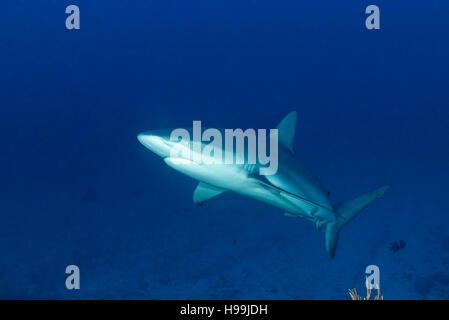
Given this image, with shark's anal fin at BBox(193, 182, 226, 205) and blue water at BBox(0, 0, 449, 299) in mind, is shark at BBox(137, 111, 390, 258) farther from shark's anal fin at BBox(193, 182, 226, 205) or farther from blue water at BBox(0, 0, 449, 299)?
blue water at BBox(0, 0, 449, 299)

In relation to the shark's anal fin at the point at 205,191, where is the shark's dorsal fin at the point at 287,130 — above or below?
above

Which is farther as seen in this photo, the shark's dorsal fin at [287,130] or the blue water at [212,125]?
the blue water at [212,125]

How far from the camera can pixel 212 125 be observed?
72.2ft

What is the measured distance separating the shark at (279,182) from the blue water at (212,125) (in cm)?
553

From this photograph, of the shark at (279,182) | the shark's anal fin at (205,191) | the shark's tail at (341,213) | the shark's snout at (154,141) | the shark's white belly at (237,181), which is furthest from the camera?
the shark's tail at (341,213)

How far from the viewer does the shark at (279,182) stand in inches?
134

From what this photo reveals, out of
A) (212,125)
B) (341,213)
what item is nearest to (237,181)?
(341,213)

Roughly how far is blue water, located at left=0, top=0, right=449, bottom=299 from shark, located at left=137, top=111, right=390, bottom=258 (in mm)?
5532

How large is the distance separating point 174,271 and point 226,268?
178 cm

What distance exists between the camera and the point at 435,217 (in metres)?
15.1

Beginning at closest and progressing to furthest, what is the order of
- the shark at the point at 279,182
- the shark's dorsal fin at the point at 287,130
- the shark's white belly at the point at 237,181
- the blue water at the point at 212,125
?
the shark at the point at 279,182
the shark's white belly at the point at 237,181
the shark's dorsal fin at the point at 287,130
the blue water at the point at 212,125

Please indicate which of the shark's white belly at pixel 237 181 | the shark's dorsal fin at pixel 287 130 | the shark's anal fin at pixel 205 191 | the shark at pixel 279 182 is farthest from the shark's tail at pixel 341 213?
the shark's anal fin at pixel 205 191

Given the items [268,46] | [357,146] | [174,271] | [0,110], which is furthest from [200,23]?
[174,271]

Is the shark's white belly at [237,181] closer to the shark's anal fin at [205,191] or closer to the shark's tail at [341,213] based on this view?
the shark's anal fin at [205,191]
